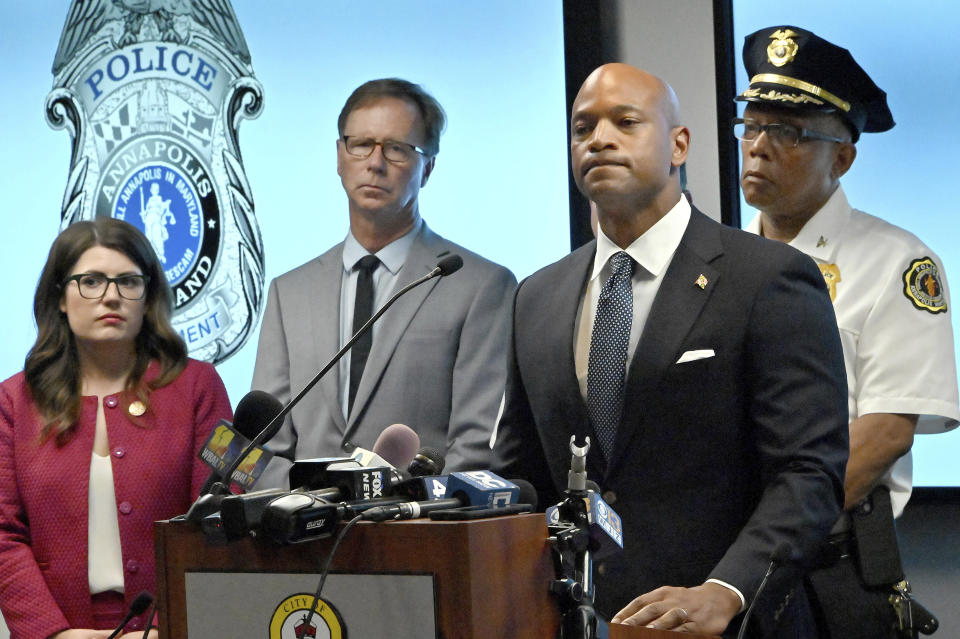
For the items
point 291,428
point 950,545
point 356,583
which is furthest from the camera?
point 950,545

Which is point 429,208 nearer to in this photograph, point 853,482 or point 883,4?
point 883,4

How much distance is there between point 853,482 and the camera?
279 cm

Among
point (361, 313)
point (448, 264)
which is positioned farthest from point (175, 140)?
point (448, 264)

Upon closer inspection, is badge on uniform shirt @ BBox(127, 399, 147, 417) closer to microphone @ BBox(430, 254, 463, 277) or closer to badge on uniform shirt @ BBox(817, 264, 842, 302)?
microphone @ BBox(430, 254, 463, 277)

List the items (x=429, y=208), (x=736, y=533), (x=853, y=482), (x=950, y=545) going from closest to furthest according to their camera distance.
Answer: (x=736, y=533) < (x=853, y=482) < (x=950, y=545) < (x=429, y=208)

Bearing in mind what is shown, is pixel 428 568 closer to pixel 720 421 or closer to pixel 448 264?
pixel 448 264

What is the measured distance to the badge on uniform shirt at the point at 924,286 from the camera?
116 inches

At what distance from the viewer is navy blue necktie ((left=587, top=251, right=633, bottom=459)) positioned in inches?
96.7

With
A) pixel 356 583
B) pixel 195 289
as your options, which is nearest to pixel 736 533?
pixel 356 583

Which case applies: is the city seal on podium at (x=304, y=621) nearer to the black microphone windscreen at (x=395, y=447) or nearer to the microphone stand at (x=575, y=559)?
the microphone stand at (x=575, y=559)

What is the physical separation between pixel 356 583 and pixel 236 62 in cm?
322

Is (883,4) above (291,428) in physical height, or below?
above

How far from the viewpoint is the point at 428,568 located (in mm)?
1576

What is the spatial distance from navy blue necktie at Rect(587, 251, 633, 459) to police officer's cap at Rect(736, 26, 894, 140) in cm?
88
